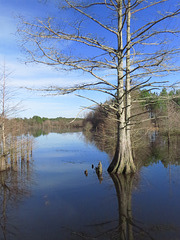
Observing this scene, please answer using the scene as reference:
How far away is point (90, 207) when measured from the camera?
268 inches

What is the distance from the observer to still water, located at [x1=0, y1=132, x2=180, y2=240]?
511 cm

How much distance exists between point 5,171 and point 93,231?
8.58 metres

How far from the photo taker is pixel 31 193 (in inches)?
328

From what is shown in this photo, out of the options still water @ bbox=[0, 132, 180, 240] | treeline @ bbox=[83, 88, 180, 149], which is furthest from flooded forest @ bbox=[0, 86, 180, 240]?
treeline @ bbox=[83, 88, 180, 149]

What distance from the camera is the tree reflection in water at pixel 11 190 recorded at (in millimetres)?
5414

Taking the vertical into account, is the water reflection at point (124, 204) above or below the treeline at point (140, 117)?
below

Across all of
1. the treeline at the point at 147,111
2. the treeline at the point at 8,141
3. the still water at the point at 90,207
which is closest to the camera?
the still water at the point at 90,207

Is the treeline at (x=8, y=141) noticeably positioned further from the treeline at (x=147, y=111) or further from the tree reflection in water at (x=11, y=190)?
the treeline at (x=147, y=111)

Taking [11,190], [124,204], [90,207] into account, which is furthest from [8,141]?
[124,204]

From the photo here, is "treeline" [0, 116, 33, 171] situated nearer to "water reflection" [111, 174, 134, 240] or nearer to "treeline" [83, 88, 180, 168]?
"treeline" [83, 88, 180, 168]

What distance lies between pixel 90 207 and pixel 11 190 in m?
4.00

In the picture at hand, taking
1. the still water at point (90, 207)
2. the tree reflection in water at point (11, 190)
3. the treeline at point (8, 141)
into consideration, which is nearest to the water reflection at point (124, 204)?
the still water at point (90, 207)

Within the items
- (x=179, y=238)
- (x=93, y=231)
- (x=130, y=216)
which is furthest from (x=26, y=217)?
(x=179, y=238)

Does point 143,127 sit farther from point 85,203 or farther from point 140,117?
point 140,117
